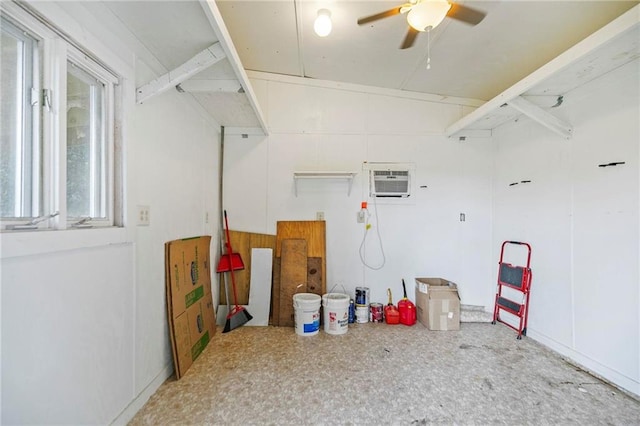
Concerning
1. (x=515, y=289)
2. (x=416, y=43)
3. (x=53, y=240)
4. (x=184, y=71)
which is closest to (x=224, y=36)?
(x=184, y=71)

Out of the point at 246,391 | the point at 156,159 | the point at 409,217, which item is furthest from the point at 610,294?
the point at 156,159

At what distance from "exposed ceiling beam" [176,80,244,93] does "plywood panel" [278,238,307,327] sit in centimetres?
179

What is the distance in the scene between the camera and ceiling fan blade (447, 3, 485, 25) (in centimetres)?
179

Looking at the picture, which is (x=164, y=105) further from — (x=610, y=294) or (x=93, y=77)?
(x=610, y=294)

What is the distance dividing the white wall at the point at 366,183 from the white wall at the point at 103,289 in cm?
114

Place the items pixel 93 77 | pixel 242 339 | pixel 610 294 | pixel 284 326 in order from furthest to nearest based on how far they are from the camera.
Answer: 1. pixel 284 326
2. pixel 242 339
3. pixel 610 294
4. pixel 93 77

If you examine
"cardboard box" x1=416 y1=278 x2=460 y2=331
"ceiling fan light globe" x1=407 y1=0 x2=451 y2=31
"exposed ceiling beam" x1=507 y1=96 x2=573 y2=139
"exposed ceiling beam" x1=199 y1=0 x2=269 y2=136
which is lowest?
"cardboard box" x1=416 y1=278 x2=460 y2=331

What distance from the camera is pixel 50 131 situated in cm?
127

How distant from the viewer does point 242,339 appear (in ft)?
9.38

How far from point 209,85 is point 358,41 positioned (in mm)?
1425

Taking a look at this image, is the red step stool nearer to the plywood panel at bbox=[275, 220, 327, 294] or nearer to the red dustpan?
the plywood panel at bbox=[275, 220, 327, 294]

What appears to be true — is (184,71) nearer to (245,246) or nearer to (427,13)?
(427,13)

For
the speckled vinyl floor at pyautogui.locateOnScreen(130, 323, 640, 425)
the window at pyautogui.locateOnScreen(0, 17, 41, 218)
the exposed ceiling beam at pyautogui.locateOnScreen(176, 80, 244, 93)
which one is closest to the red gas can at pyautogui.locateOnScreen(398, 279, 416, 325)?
the speckled vinyl floor at pyautogui.locateOnScreen(130, 323, 640, 425)

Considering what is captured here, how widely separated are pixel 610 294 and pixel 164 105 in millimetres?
3748
